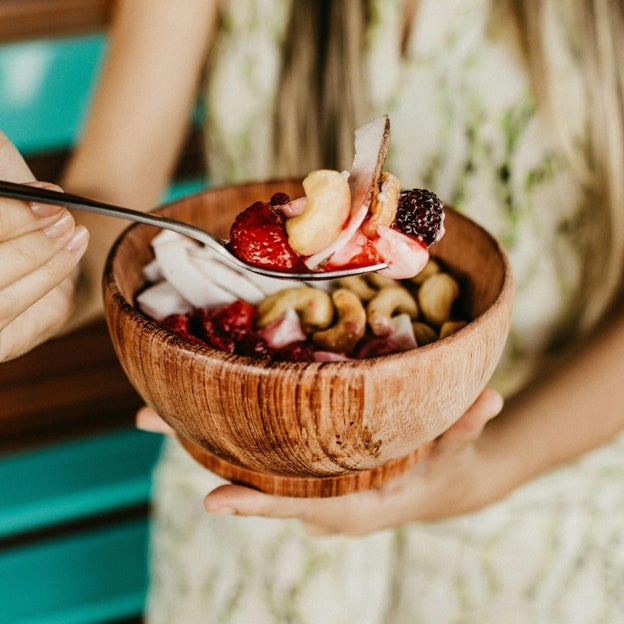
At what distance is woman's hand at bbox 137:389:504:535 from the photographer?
0.53 metres

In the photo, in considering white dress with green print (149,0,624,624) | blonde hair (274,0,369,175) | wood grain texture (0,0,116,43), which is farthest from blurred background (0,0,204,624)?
blonde hair (274,0,369,175)

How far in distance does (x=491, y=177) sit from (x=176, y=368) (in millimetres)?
539

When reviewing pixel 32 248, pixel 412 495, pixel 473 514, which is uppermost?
pixel 32 248

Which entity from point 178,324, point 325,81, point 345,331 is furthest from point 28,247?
point 325,81

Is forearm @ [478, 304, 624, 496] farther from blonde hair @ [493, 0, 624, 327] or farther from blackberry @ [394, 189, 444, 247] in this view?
blackberry @ [394, 189, 444, 247]

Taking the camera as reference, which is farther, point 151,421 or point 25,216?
point 151,421

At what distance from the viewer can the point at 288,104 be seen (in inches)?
34.8

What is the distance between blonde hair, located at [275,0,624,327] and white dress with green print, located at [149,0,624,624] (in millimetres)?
20

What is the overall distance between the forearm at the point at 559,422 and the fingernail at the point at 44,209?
17.8 inches

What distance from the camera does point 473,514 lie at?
0.78m

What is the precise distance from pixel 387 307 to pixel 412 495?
0.63 feet

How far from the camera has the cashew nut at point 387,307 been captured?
53cm

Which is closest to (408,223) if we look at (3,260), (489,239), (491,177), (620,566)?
(489,239)

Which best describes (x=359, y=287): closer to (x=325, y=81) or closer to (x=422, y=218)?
(x=422, y=218)
